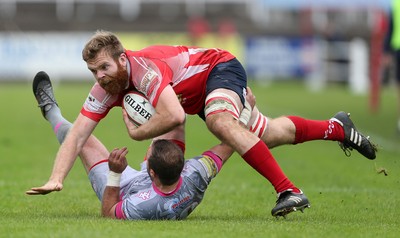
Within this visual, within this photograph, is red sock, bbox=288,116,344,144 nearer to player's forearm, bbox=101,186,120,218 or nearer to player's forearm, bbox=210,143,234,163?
player's forearm, bbox=210,143,234,163

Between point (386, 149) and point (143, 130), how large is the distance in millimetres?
7294

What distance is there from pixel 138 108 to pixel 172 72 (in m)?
0.49

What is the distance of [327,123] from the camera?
9.16 m

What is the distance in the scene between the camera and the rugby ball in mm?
8117

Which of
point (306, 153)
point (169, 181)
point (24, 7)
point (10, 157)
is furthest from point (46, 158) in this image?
point (24, 7)

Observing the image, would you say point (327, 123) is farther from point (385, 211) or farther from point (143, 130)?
point (143, 130)

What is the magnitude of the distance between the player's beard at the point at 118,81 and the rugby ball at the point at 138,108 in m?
0.10

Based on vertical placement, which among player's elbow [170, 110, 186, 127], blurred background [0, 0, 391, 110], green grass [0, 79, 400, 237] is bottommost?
blurred background [0, 0, 391, 110]

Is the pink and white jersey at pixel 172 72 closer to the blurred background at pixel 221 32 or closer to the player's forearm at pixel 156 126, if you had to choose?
the player's forearm at pixel 156 126

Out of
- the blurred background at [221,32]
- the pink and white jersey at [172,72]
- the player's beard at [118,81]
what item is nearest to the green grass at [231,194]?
the pink and white jersey at [172,72]

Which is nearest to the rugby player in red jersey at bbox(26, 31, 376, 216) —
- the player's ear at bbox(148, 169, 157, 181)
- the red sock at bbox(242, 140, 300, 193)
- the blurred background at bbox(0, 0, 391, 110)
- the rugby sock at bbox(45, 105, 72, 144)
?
the red sock at bbox(242, 140, 300, 193)

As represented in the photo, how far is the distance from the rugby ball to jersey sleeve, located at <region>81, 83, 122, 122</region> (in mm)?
340

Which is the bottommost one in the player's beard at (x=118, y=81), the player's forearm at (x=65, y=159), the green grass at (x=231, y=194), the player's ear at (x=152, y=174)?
the green grass at (x=231, y=194)

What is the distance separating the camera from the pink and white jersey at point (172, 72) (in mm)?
8188
